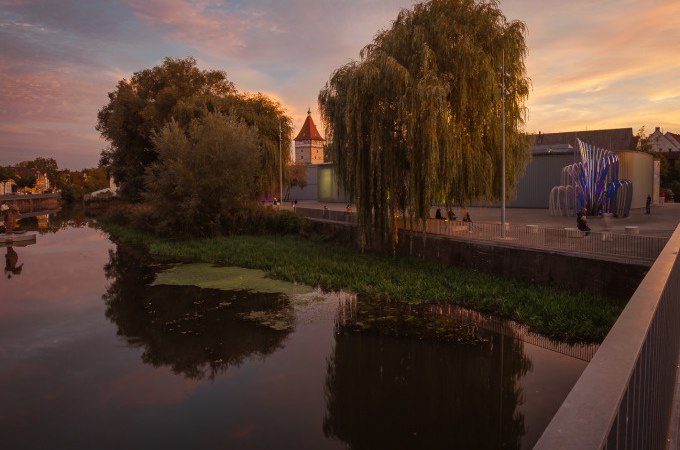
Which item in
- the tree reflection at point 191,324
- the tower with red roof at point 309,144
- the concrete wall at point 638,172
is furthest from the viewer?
the tower with red roof at point 309,144

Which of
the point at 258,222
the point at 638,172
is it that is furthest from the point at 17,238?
the point at 638,172

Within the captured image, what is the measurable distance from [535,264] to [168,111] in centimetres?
3484

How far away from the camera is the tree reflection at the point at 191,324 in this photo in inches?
479

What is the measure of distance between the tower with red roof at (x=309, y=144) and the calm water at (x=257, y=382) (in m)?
100

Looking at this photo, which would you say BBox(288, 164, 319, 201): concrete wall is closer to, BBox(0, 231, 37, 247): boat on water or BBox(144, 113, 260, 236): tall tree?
BBox(144, 113, 260, 236): tall tree

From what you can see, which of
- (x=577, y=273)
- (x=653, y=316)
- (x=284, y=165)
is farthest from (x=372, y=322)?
(x=284, y=165)

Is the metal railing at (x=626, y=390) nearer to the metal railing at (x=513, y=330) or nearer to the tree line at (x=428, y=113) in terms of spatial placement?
the metal railing at (x=513, y=330)

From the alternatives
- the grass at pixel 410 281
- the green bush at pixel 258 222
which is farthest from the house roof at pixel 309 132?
the grass at pixel 410 281

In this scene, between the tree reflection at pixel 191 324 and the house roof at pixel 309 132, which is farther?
the house roof at pixel 309 132

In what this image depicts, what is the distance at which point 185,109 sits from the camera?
126 feet

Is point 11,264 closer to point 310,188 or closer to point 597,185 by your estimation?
point 597,185

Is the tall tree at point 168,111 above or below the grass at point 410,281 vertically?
above

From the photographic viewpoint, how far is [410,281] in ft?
60.2

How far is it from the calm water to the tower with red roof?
100 meters
